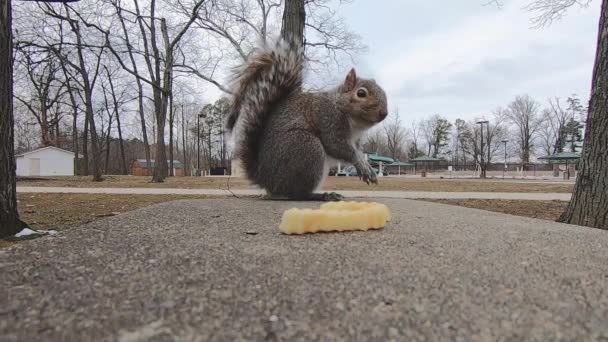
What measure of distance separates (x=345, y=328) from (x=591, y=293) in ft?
1.64

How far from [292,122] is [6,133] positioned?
1.47m

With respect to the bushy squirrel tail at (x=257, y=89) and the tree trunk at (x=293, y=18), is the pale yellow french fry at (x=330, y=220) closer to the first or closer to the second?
the bushy squirrel tail at (x=257, y=89)

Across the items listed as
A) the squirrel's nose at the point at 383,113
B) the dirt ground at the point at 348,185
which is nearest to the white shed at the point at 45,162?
the dirt ground at the point at 348,185

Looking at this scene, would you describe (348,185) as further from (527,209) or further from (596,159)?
(596,159)

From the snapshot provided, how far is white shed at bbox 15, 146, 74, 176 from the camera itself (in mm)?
20722

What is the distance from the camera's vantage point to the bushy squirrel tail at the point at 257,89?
2348 millimetres

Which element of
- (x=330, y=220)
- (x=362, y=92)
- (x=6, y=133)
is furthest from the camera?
(x=362, y=92)

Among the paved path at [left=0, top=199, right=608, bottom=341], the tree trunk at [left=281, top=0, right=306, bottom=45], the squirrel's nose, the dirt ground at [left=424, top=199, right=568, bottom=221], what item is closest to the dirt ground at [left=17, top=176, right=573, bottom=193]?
the tree trunk at [left=281, top=0, right=306, bottom=45]

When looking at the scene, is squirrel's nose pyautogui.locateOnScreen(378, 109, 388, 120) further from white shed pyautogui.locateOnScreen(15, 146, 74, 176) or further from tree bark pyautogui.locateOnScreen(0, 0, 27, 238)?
white shed pyautogui.locateOnScreen(15, 146, 74, 176)

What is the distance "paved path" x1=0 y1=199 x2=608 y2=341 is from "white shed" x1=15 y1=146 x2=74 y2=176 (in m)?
24.3

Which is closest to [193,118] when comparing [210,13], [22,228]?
[210,13]

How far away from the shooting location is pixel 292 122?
226 centimetres

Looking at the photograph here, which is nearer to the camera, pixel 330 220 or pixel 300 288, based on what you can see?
pixel 300 288

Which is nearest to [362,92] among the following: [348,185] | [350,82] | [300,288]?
[350,82]
